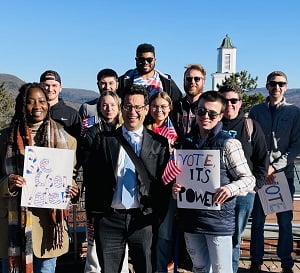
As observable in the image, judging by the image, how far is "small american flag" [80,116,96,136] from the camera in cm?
479

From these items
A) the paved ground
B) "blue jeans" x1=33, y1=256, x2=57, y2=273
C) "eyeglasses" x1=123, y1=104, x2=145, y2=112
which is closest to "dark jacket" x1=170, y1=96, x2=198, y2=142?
"eyeglasses" x1=123, y1=104, x2=145, y2=112

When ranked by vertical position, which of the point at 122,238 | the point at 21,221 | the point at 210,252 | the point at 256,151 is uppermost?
the point at 256,151

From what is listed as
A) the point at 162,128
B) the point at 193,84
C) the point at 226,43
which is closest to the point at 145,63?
the point at 193,84

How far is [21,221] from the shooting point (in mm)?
3787

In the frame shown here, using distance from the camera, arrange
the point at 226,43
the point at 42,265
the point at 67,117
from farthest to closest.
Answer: the point at 226,43, the point at 67,117, the point at 42,265

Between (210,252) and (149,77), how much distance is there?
2506 millimetres

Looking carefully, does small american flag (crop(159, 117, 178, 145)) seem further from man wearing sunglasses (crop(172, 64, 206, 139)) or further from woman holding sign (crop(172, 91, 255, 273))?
woman holding sign (crop(172, 91, 255, 273))

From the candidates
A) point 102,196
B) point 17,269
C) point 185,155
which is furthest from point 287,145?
point 17,269

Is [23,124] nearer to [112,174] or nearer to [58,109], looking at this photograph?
[112,174]

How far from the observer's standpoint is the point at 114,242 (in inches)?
147

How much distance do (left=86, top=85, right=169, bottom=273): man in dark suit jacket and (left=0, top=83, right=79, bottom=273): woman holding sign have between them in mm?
376

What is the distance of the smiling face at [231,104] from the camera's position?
461 centimetres

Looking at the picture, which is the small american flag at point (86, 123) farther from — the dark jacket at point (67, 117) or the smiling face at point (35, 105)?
the smiling face at point (35, 105)

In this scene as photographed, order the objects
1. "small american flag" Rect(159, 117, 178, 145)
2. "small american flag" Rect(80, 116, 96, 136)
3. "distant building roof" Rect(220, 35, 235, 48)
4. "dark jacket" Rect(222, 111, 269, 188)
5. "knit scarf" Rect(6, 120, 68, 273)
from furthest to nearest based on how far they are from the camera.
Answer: "distant building roof" Rect(220, 35, 235, 48)
"small american flag" Rect(80, 116, 96, 136)
"small american flag" Rect(159, 117, 178, 145)
"dark jacket" Rect(222, 111, 269, 188)
"knit scarf" Rect(6, 120, 68, 273)
